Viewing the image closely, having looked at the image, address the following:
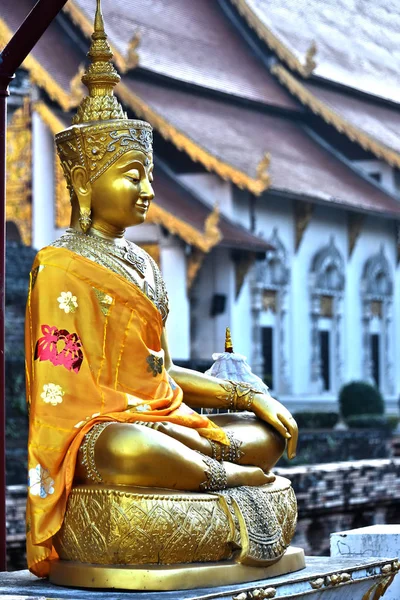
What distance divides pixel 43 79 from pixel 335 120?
4919 millimetres

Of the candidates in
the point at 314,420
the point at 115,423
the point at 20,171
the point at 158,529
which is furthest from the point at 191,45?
the point at 158,529

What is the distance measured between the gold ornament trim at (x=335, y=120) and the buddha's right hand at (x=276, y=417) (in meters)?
13.4

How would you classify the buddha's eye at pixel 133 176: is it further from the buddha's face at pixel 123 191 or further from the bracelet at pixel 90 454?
the bracelet at pixel 90 454

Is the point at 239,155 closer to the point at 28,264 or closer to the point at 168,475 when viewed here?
the point at 28,264

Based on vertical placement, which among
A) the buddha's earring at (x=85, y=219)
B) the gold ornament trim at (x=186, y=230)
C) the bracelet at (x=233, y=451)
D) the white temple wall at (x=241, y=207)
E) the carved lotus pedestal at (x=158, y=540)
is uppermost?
the white temple wall at (x=241, y=207)

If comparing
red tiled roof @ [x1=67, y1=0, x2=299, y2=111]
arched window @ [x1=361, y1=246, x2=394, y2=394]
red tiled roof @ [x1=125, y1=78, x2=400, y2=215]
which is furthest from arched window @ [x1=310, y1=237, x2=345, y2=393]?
red tiled roof @ [x1=67, y1=0, x2=299, y2=111]

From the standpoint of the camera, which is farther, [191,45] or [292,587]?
[191,45]

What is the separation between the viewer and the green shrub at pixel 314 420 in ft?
52.1

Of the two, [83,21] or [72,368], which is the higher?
[83,21]

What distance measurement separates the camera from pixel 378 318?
19.1 metres

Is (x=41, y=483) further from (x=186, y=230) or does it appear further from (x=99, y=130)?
(x=186, y=230)

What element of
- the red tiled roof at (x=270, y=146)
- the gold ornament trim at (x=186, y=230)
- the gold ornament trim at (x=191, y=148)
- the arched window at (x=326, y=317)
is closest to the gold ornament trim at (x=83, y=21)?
the gold ornament trim at (x=191, y=148)

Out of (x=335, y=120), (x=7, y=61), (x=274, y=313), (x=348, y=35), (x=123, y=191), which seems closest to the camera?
(x=123, y=191)

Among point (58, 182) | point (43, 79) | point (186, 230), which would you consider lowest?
point (186, 230)
